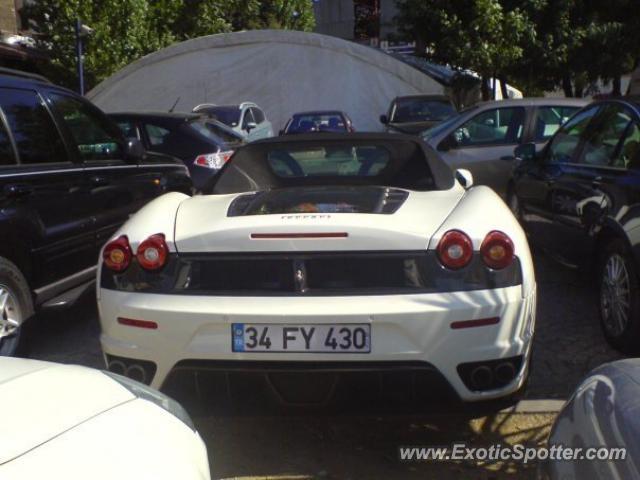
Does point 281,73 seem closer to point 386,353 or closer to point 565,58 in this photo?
point 565,58

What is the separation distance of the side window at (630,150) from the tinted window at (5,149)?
12.3 feet

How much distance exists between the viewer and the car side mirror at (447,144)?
968 centimetres

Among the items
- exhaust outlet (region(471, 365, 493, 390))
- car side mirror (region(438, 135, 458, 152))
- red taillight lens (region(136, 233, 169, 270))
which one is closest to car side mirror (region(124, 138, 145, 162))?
red taillight lens (region(136, 233, 169, 270))

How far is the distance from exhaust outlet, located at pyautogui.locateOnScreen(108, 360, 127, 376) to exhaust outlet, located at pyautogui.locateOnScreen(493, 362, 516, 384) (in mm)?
1595

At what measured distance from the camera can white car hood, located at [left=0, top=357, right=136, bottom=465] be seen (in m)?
2.01

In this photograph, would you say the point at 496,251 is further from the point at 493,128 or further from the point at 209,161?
the point at 493,128

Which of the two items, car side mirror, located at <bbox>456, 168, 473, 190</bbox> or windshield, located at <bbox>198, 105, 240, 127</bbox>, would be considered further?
windshield, located at <bbox>198, 105, 240, 127</bbox>

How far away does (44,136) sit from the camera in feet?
17.0

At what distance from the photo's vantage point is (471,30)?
18516 mm

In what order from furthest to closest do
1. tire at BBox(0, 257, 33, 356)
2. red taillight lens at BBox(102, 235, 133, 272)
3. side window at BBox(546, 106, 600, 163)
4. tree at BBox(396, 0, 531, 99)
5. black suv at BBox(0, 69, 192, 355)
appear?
tree at BBox(396, 0, 531, 99)
side window at BBox(546, 106, 600, 163)
black suv at BBox(0, 69, 192, 355)
tire at BBox(0, 257, 33, 356)
red taillight lens at BBox(102, 235, 133, 272)

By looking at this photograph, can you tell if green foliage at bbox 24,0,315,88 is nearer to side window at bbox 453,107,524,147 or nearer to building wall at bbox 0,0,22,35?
building wall at bbox 0,0,22,35

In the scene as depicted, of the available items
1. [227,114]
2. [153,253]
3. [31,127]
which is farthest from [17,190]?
[227,114]

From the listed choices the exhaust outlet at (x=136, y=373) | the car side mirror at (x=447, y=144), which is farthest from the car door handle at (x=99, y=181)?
the car side mirror at (x=447, y=144)

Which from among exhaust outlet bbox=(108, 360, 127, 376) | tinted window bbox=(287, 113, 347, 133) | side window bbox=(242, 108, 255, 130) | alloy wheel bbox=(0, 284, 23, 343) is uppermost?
exhaust outlet bbox=(108, 360, 127, 376)
